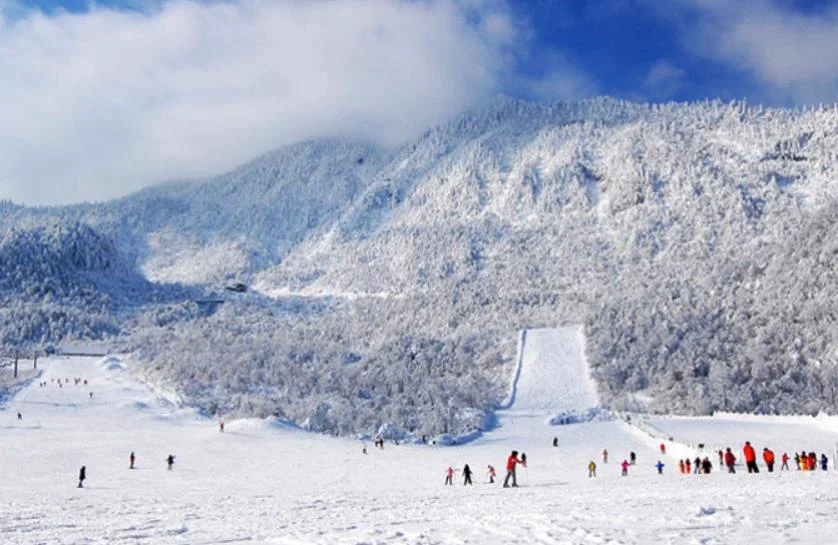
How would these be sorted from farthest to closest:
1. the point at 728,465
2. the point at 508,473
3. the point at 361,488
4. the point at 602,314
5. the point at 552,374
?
the point at 602,314
the point at 552,374
the point at 361,488
the point at 728,465
the point at 508,473

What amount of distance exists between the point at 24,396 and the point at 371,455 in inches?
2040

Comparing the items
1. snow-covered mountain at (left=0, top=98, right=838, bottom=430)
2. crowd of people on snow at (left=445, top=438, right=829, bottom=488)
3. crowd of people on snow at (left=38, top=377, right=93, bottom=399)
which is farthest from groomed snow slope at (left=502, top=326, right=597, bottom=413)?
crowd of people on snow at (left=445, top=438, right=829, bottom=488)

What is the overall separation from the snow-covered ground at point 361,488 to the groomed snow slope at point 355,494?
70 millimetres

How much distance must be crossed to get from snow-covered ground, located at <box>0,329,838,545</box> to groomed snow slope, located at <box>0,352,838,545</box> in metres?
0.07

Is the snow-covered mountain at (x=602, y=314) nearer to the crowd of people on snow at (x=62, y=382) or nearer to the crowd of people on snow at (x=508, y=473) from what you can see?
the crowd of people on snow at (x=62, y=382)

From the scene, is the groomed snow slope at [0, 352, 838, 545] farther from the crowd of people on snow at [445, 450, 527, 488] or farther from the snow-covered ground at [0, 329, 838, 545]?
the crowd of people on snow at [445, 450, 527, 488]

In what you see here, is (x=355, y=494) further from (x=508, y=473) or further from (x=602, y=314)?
(x=602, y=314)

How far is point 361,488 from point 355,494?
3691 millimetres

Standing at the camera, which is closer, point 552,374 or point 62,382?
point 62,382

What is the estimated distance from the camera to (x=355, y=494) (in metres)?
27.3

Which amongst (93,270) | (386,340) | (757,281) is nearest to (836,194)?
(757,281)

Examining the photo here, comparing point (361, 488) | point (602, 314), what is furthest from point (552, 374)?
point (361, 488)

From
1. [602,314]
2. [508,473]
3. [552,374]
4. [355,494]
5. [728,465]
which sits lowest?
[355,494]

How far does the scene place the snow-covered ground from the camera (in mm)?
14305
